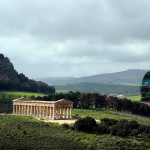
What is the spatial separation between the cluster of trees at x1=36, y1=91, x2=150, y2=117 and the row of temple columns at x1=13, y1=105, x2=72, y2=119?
12436mm

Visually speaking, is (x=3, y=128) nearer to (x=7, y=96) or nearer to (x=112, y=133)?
(x=112, y=133)

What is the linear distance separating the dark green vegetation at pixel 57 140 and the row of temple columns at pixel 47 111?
35.4 m

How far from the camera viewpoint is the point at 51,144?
72.1 meters

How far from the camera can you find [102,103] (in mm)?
153125

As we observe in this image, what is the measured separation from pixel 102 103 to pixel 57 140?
78.9 m

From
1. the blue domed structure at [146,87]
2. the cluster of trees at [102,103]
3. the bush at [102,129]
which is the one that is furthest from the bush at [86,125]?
the blue domed structure at [146,87]

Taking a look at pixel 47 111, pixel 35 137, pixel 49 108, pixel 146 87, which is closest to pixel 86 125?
pixel 35 137

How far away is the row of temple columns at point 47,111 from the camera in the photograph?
128 meters

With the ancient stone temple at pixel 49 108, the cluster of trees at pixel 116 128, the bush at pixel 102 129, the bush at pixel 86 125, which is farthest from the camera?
the ancient stone temple at pixel 49 108

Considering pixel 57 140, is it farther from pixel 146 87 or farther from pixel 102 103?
pixel 102 103

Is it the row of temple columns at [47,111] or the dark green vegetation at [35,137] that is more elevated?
the row of temple columns at [47,111]

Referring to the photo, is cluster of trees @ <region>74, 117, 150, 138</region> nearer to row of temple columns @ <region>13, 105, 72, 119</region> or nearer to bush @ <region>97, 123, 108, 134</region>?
bush @ <region>97, 123, 108, 134</region>

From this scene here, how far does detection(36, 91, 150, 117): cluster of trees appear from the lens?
150m

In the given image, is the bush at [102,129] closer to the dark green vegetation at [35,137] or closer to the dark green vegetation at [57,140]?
the dark green vegetation at [57,140]
